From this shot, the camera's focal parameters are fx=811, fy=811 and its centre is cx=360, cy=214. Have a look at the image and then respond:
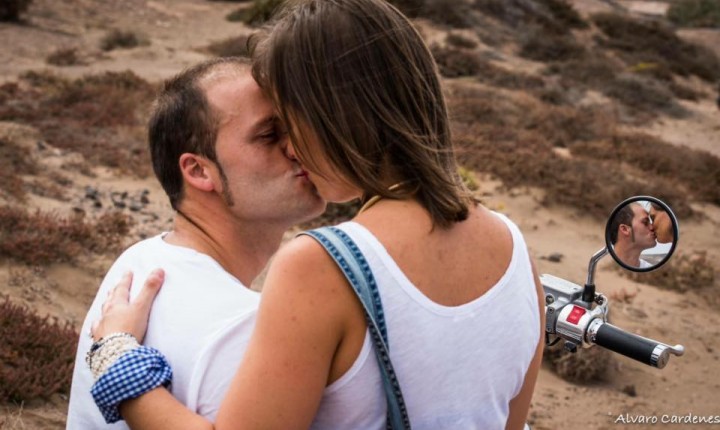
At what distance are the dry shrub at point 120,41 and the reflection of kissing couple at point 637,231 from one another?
16570 mm

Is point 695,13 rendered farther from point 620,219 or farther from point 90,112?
point 620,219

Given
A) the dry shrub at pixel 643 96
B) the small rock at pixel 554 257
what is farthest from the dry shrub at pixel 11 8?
the small rock at pixel 554 257

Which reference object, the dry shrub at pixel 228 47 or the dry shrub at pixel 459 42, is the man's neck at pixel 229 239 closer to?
the dry shrub at pixel 228 47

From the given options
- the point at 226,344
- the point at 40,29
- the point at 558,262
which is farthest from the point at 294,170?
the point at 40,29

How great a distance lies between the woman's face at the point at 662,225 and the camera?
7.10 feet

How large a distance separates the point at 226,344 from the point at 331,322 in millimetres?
490

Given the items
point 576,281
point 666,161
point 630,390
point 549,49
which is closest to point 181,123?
point 630,390

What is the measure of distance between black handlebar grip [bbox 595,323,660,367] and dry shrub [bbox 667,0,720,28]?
34.0 m

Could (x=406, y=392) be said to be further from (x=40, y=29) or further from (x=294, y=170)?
(x=40, y=29)

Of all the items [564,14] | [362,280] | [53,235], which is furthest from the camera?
[564,14]

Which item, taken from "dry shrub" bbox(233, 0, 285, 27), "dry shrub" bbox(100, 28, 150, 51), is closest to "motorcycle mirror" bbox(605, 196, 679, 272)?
"dry shrub" bbox(100, 28, 150, 51)

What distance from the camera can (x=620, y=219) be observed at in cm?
227

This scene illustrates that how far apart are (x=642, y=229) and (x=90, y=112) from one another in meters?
9.94

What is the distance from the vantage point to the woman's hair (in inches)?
63.9
